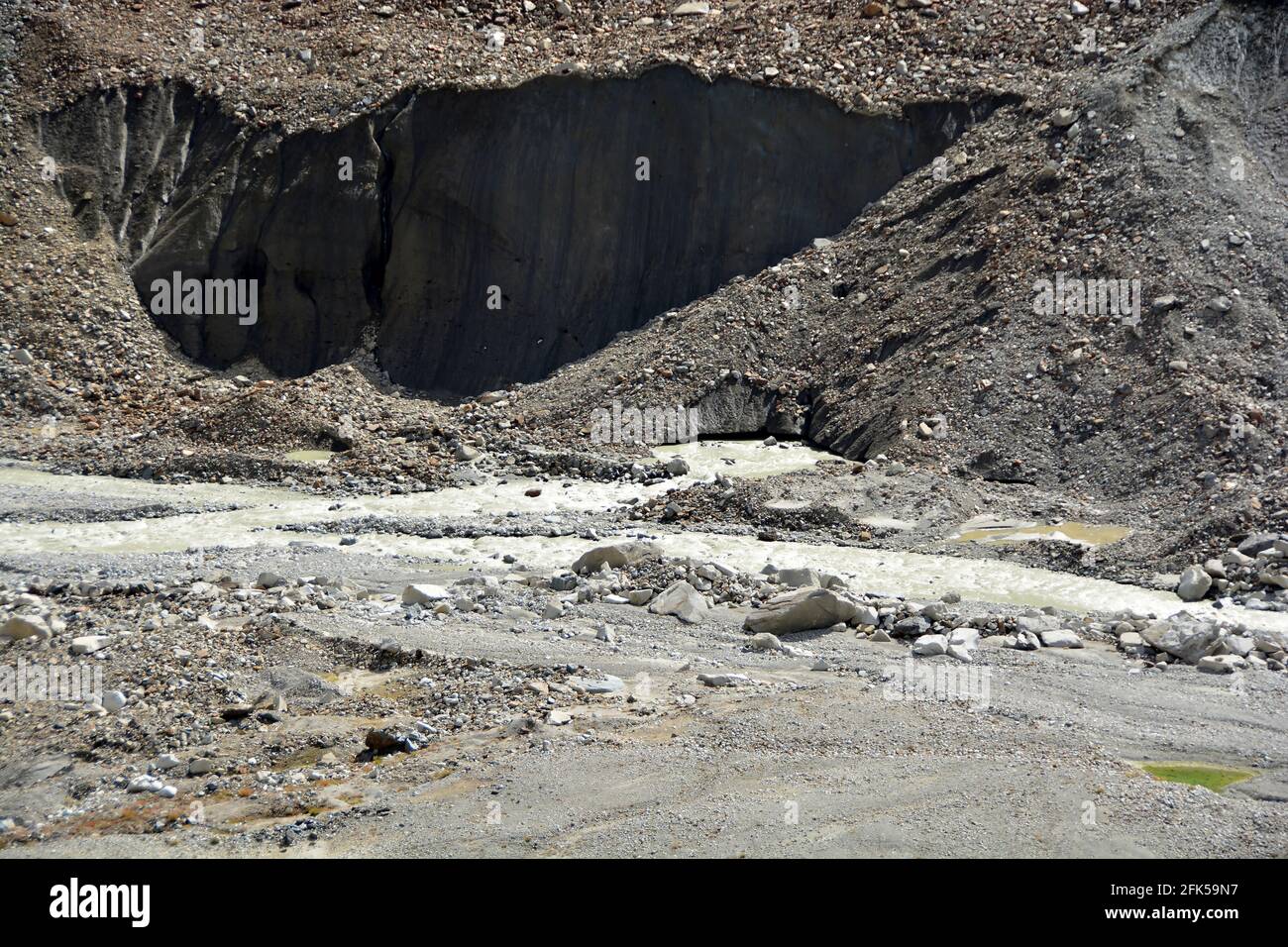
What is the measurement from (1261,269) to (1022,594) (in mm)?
7092

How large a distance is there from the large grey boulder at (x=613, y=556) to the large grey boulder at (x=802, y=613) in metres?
1.75

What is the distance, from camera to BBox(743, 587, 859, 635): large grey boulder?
35.1 feet

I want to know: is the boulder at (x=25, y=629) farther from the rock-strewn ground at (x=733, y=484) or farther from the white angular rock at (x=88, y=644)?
the white angular rock at (x=88, y=644)

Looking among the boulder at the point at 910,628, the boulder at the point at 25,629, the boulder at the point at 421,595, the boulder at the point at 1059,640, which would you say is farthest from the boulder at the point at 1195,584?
the boulder at the point at 25,629

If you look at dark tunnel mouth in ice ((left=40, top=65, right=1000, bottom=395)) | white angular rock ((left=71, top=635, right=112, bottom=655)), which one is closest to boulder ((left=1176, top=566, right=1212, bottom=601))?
white angular rock ((left=71, top=635, right=112, bottom=655))

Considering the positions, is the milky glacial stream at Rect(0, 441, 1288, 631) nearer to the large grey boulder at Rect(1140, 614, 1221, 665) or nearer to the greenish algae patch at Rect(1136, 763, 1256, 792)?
the large grey boulder at Rect(1140, 614, 1221, 665)

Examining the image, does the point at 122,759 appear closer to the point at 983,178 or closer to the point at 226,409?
the point at 226,409

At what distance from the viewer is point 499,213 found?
22.1 metres

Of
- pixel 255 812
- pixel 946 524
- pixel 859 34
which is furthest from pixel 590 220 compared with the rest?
pixel 255 812

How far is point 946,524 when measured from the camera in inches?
572

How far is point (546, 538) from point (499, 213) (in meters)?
9.17

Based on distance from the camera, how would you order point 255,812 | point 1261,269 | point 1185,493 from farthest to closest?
point 1261,269 → point 1185,493 → point 255,812

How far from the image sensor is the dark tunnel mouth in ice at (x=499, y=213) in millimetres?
21141

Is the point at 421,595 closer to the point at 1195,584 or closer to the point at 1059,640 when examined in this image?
the point at 1059,640
